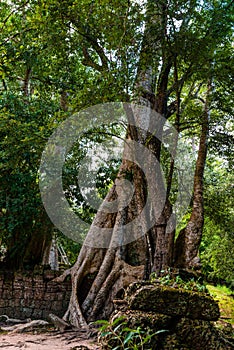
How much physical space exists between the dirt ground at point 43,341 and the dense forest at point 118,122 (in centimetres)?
91

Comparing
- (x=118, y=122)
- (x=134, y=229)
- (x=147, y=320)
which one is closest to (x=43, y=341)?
(x=134, y=229)

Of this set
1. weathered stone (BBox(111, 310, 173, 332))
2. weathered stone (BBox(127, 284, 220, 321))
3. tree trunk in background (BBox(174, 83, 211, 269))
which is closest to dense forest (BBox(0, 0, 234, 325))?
tree trunk in background (BBox(174, 83, 211, 269))

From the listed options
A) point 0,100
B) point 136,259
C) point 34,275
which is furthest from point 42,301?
point 0,100

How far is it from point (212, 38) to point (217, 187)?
461 cm

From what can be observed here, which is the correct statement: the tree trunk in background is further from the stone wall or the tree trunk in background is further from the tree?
the stone wall

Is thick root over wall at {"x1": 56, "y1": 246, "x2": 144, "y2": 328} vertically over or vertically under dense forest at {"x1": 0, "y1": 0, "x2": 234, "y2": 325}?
under

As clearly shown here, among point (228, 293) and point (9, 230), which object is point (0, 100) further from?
point (228, 293)

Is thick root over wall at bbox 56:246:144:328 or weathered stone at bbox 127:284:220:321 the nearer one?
weathered stone at bbox 127:284:220:321

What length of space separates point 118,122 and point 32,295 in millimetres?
4212

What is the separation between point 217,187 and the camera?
32.9 feet

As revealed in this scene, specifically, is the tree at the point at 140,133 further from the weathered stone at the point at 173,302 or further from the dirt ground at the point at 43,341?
the weathered stone at the point at 173,302

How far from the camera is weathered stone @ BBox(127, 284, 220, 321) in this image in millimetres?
3383

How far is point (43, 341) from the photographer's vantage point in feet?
19.0

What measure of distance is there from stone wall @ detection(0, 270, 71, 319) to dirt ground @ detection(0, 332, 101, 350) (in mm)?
1627
